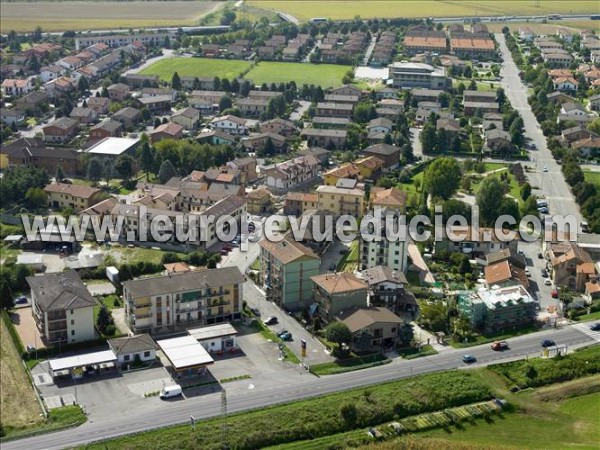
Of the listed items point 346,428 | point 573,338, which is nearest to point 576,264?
point 573,338

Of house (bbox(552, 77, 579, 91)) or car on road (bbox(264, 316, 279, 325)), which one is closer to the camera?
car on road (bbox(264, 316, 279, 325))

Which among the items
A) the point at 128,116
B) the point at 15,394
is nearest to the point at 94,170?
the point at 128,116

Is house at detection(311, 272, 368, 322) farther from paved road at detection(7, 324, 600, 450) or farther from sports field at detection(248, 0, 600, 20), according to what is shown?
sports field at detection(248, 0, 600, 20)

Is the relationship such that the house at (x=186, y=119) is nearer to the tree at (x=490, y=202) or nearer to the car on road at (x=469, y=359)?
the tree at (x=490, y=202)

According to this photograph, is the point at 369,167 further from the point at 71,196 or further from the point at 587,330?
the point at 587,330

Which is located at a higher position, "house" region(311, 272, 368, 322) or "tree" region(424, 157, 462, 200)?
"tree" region(424, 157, 462, 200)

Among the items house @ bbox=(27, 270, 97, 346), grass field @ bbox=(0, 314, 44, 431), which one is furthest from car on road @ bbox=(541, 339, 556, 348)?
grass field @ bbox=(0, 314, 44, 431)
